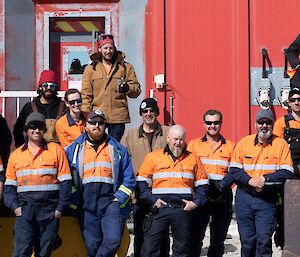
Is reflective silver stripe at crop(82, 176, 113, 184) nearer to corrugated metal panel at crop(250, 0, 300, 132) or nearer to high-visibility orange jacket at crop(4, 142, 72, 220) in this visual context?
high-visibility orange jacket at crop(4, 142, 72, 220)

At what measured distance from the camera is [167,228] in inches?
264

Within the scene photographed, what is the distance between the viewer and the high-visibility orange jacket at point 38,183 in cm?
633

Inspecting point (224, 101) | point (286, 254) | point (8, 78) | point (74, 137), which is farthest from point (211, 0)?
point (286, 254)

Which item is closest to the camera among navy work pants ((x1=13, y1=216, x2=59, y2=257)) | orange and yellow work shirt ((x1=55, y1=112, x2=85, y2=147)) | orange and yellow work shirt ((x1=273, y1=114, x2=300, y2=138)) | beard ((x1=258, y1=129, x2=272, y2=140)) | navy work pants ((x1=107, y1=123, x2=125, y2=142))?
navy work pants ((x1=13, y1=216, x2=59, y2=257))

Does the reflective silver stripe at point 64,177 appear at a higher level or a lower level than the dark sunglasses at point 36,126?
lower

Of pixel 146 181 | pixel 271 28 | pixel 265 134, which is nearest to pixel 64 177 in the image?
pixel 146 181

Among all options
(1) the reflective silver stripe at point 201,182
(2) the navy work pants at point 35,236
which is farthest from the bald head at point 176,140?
(2) the navy work pants at point 35,236

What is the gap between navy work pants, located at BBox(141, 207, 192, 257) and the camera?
6605 millimetres

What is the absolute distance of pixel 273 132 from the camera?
713 centimetres

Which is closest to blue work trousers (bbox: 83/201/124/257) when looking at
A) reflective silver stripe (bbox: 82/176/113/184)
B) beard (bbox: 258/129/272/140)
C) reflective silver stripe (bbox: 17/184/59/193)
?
reflective silver stripe (bbox: 82/176/113/184)

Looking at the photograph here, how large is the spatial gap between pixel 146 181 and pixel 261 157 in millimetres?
1193

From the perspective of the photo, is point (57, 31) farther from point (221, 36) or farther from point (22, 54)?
point (221, 36)

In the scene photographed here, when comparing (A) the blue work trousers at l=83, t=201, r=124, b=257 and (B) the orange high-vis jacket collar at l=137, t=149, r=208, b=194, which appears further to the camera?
(B) the orange high-vis jacket collar at l=137, t=149, r=208, b=194

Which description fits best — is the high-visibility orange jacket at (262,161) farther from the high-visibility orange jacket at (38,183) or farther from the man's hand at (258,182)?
the high-visibility orange jacket at (38,183)
